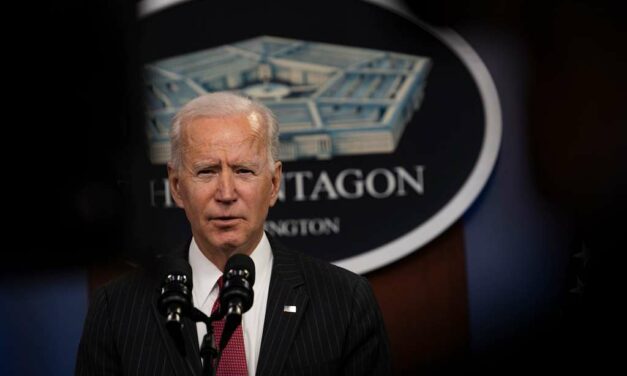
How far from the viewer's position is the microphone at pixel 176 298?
127 cm

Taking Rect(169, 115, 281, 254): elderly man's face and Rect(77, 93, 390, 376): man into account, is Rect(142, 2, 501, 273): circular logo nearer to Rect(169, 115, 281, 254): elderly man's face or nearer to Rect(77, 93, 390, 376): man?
Rect(77, 93, 390, 376): man

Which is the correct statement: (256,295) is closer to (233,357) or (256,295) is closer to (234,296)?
(233,357)

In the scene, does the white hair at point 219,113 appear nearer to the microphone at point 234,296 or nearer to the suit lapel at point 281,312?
the suit lapel at point 281,312

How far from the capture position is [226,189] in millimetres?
1558

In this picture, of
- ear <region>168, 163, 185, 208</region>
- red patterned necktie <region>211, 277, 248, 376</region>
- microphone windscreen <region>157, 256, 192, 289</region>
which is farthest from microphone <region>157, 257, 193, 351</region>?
ear <region>168, 163, 185, 208</region>

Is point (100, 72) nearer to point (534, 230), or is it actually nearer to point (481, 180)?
point (481, 180)

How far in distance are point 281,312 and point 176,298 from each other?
39 centimetres

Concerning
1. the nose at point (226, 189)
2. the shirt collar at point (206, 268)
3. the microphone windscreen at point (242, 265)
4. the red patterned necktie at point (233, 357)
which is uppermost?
the nose at point (226, 189)

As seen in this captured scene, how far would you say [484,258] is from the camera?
2.70 meters

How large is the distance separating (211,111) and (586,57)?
160 cm

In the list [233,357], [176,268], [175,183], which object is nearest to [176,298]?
[176,268]

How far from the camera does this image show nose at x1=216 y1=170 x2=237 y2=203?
1559 millimetres

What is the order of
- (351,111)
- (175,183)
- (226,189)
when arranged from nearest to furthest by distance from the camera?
(226,189)
(175,183)
(351,111)

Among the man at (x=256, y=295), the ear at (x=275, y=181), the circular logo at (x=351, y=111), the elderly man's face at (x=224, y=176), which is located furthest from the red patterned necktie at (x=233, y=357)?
the circular logo at (x=351, y=111)
